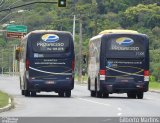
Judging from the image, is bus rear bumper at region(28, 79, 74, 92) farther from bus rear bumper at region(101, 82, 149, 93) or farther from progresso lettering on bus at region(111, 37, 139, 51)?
progresso lettering on bus at region(111, 37, 139, 51)

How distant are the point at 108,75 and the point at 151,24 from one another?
94.8 m

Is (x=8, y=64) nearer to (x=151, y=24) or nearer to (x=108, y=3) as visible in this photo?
(x=108, y=3)

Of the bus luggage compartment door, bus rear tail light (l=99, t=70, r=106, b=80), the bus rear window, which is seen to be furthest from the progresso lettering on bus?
the bus rear window

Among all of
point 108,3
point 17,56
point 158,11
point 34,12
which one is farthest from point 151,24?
point 17,56

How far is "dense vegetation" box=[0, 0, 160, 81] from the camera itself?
134875 millimetres

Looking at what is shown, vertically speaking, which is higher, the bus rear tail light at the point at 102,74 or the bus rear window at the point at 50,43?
the bus rear window at the point at 50,43

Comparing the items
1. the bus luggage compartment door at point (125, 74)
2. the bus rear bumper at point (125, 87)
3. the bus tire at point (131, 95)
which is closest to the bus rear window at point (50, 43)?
the bus luggage compartment door at point (125, 74)

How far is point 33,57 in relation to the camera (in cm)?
4388

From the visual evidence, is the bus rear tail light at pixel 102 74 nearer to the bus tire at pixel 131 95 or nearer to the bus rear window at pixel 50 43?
the bus rear window at pixel 50 43

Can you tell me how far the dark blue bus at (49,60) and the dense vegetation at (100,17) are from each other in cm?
7248

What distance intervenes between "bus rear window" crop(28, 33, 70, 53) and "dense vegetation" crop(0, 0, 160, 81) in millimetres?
72473

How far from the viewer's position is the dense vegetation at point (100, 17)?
135 meters

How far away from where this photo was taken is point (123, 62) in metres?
43.2

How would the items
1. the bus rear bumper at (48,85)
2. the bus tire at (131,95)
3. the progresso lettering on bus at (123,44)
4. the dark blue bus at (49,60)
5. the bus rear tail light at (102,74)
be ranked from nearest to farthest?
the bus rear tail light at (102,74), the progresso lettering on bus at (123,44), the bus rear bumper at (48,85), the dark blue bus at (49,60), the bus tire at (131,95)
